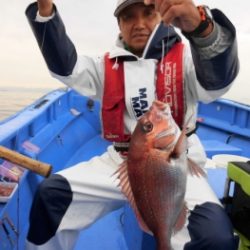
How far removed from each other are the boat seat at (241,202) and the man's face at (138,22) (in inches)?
39.0

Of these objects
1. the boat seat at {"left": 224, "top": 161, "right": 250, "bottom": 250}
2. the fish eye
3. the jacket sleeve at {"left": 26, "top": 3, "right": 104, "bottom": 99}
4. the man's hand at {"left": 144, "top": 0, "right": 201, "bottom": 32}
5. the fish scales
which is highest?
the man's hand at {"left": 144, "top": 0, "right": 201, "bottom": 32}

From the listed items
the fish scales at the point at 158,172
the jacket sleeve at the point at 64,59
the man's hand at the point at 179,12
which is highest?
the man's hand at the point at 179,12

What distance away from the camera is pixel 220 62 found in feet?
5.71

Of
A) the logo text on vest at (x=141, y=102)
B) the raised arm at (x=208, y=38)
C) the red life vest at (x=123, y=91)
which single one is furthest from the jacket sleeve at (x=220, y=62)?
the logo text on vest at (x=141, y=102)

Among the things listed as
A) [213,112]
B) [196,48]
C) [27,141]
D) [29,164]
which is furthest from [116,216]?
[213,112]

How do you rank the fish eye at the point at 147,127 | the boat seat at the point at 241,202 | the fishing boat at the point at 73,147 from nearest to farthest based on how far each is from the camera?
the fish eye at the point at 147,127 → the boat seat at the point at 241,202 → the fishing boat at the point at 73,147

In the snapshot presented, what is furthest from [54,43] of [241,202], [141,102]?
[241,202]

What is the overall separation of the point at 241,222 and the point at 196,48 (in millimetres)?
942

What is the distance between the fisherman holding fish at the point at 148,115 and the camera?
1535 millimetres

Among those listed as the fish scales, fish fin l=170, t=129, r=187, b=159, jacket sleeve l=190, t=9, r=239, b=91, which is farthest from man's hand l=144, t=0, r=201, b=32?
fish fin l=170, t=129, r=187, b=159

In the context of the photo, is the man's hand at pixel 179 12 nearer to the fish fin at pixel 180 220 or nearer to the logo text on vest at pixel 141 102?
the logo text on vest at pixel 141 102

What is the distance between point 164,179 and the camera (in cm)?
151

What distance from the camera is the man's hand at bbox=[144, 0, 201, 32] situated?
1503mm

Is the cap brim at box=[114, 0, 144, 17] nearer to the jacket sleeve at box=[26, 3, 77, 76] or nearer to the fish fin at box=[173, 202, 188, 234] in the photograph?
the jacket sleeve at box=[26, 3, 77, 76]
